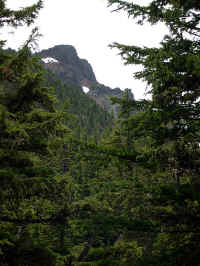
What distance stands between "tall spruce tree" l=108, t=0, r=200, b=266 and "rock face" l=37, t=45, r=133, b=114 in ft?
505

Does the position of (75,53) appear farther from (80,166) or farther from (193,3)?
(193,3)

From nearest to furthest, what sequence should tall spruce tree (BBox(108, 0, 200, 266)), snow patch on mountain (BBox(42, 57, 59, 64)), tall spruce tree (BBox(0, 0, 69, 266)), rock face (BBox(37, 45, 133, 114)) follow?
tall spruce tree (BBox(108, 0, 200, 266))
tall spruce tree (BBox(0, 0, 69, 266))
rock face (BBox(37, 45, 133, 114))
snow patch on mountain (BBox(42, 57, 59, 64))

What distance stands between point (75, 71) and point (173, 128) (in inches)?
6891

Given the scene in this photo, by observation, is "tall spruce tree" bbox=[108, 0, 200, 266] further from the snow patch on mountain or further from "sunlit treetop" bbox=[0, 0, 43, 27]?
the snow patch on mountain

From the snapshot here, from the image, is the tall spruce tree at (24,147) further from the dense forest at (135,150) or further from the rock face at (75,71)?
the rock face at (75,71)

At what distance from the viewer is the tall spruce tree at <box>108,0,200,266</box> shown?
4.54 meters

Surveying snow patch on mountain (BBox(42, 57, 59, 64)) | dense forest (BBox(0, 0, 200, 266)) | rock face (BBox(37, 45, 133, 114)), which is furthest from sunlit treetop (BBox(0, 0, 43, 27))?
snow patch on mountain (BBox(42, 57, 59, 64))

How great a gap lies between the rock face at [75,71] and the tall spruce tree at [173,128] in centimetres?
15404

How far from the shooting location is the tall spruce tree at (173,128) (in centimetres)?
454

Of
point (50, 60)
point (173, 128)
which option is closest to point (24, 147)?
point (173, 128)

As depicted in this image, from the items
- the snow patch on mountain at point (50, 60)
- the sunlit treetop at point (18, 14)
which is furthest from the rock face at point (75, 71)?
the sunlit treetop at point (18, 14)

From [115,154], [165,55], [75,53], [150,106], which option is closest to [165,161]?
[115,154]

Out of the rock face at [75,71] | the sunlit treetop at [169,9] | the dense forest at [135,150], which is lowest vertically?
the dense forest at [135,150]

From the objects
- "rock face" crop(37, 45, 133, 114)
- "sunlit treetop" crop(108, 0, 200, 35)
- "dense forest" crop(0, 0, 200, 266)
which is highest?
"rock face" crop(37, 45, 133, 114)
